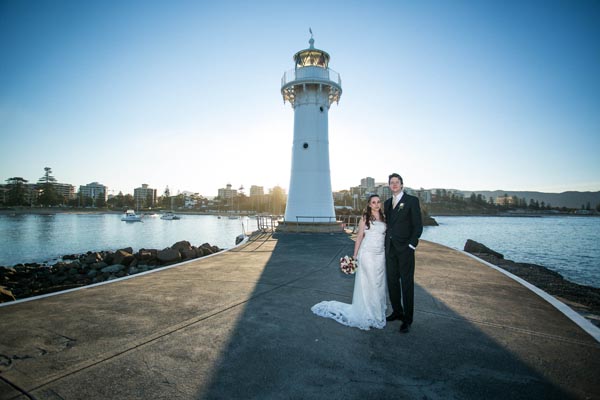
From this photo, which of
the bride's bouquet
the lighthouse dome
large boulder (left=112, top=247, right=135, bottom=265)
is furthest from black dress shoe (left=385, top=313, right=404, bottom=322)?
the lighthouse dome

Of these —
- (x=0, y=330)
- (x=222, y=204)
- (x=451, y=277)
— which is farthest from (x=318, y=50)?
(x=222, y=204)

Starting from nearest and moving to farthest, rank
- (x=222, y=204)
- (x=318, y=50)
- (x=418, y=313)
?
(x=418, y=313)
(x=318, y=50)
(x=222, y=204)

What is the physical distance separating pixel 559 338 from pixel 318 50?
20.2 metres

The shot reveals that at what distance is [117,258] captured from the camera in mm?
15859

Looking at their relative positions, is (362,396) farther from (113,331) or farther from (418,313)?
(113,331)

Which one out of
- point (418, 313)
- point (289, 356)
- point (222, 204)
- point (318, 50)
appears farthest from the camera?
point (222, 204)

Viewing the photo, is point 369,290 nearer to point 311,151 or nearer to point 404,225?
point 404,225

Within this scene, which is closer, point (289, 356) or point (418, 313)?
point (289, 356)

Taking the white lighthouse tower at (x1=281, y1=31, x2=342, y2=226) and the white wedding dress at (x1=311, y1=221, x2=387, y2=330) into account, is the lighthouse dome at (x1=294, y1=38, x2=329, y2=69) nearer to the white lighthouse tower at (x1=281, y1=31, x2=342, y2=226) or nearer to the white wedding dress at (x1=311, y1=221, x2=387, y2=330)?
the white lighthouse tower at (x1=281, y1=31, x2=342, y2=226)

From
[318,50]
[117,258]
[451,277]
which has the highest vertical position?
[318,50]

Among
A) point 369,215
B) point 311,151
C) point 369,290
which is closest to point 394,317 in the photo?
point 369,290

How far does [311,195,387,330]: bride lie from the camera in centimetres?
437

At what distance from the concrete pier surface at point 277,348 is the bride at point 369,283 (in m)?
0.24

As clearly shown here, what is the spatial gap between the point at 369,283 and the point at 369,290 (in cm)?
10
